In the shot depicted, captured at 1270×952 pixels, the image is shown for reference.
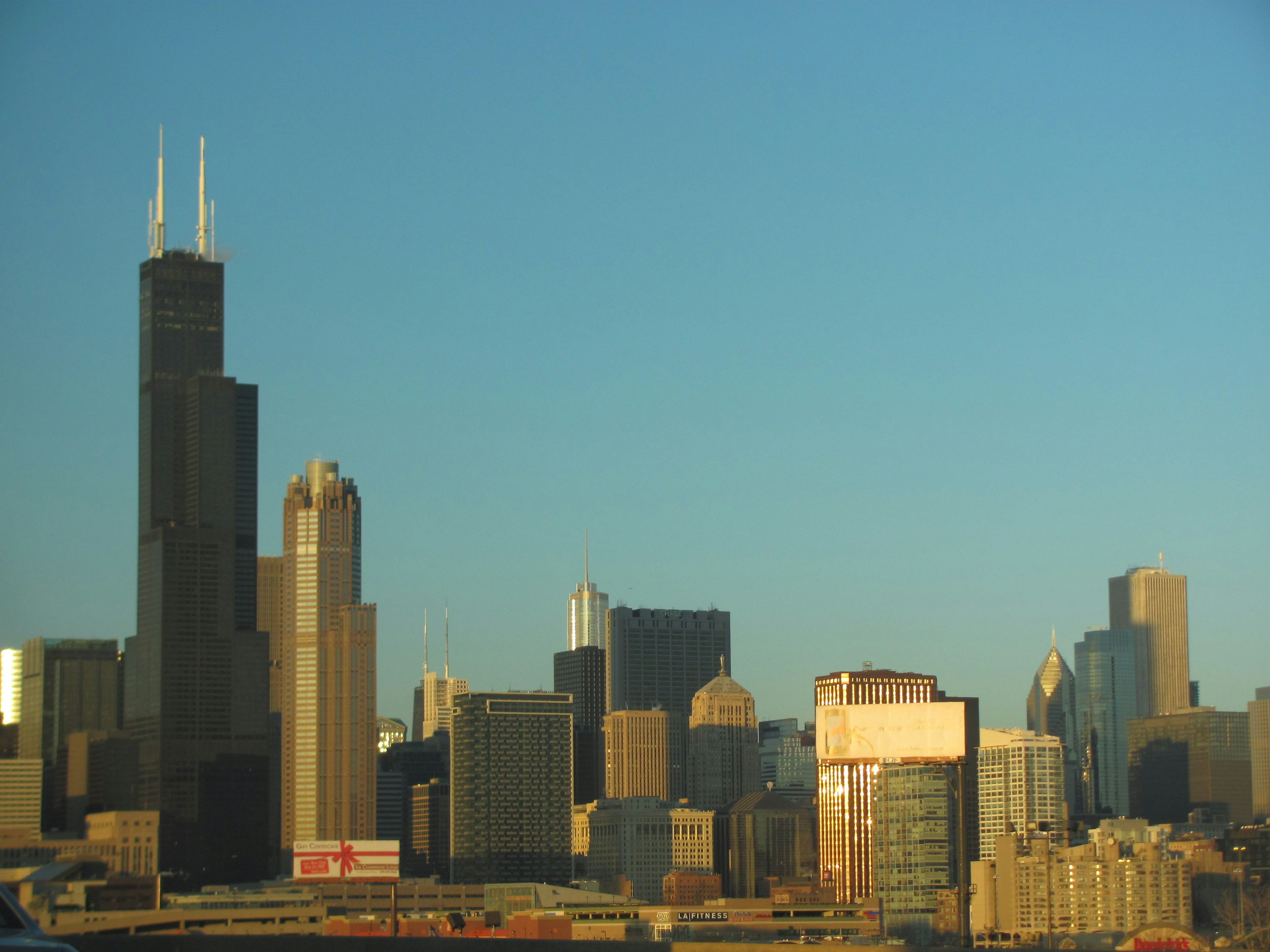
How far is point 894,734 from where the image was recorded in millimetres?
106375

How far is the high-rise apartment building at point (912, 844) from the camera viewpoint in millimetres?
160125

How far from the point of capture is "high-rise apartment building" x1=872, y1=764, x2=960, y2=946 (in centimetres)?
16012

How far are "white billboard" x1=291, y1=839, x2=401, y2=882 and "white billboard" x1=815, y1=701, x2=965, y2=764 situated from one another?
39.6m

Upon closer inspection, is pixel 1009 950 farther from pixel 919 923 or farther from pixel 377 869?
pixel 919 923

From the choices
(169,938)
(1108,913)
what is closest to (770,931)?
(1108,913)

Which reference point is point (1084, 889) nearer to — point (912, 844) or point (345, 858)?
point (912, 844)

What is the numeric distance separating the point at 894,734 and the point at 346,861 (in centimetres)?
4657

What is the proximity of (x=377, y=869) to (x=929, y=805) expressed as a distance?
110 meters

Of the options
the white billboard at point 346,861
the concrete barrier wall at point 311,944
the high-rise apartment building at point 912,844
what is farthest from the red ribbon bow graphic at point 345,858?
the high-rise apartment building at point 912,844

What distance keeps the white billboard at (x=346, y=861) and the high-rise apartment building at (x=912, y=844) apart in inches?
3686

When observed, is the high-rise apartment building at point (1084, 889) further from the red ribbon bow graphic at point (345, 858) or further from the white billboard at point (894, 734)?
the red ribbon bow graphic at point (345, 858)

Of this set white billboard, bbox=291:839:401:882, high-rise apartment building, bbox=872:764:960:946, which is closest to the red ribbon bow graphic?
white billboard, bbox=291:839:401:882

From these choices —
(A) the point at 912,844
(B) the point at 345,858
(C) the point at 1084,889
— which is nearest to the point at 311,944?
(B) the point at 345,858

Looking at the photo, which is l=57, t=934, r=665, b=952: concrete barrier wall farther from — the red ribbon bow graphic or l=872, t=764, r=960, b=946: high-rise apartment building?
l=872, t=764, r=960, b=946: high-rise apartment building
